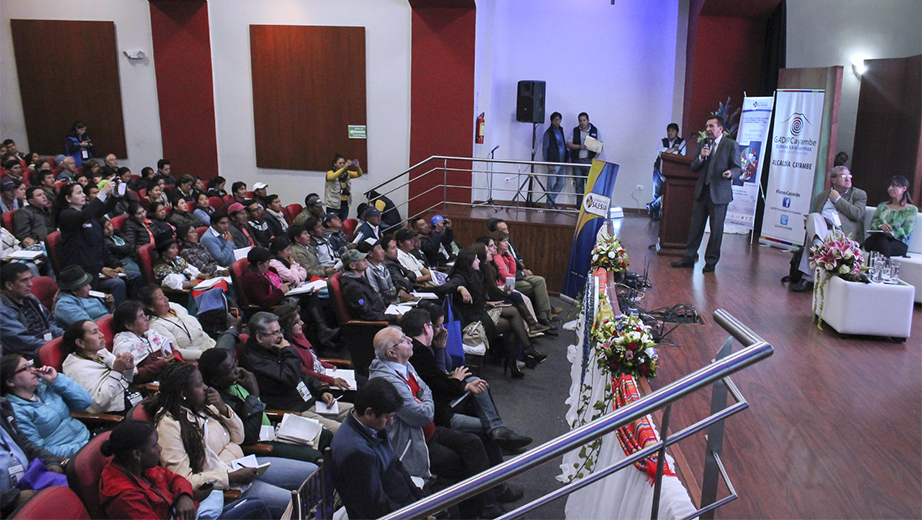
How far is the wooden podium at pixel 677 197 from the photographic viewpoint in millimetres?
7176

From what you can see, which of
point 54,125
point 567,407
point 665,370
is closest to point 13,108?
point 54,125

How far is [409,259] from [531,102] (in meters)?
5.26

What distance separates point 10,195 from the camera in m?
7.12

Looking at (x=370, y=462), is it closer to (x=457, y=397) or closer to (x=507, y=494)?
(x=457, y=397)

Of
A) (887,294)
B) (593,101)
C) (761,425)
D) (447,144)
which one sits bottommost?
(761,425)

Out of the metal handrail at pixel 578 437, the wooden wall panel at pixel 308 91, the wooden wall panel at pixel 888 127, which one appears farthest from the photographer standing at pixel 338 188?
the metal handrail at pixel 578 437

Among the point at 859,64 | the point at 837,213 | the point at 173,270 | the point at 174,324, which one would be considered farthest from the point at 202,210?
the point at 859,64

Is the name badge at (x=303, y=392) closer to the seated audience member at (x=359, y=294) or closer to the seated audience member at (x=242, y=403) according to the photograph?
the seated audience member at (x=242, y=403)

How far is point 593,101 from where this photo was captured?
11.5 metres

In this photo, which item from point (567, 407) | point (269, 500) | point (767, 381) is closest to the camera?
point (269, 500)

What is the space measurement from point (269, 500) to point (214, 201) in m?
6.16

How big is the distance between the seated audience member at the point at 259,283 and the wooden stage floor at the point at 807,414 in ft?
8.49

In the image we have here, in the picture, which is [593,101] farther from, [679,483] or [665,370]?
[679,483]

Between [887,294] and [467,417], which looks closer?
[467,417]
